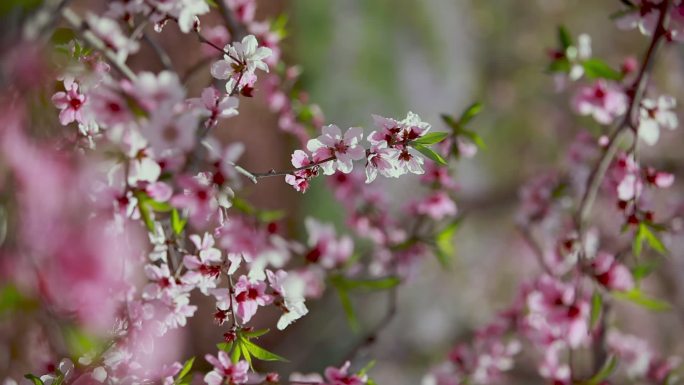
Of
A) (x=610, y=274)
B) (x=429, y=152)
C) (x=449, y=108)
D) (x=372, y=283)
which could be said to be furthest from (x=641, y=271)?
(x=449, y=108)

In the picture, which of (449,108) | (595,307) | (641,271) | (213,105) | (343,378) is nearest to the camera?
(213,105)

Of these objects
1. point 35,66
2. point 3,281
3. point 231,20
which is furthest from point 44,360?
point 231,20

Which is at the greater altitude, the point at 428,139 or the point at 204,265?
the point at 428,139

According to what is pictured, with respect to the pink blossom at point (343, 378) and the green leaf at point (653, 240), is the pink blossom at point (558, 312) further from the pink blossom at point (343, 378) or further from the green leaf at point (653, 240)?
the pink blossom at point (343, 378)

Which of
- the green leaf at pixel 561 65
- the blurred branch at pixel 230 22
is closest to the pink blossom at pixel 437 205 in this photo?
the green leaf at pixel 561 65

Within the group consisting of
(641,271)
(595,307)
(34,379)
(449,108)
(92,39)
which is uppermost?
(449,108)

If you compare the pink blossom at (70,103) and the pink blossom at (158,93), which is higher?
the pink blossom at (70,103)

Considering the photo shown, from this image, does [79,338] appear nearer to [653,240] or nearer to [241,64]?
[241,64]

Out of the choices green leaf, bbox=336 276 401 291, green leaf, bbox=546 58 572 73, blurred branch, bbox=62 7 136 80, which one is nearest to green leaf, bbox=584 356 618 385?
green leaf, bbox=336 276 401 291
